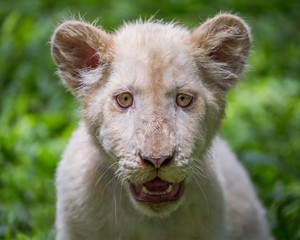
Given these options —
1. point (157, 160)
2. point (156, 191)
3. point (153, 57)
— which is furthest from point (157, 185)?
point (153, 57)

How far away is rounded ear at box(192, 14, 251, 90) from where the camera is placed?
19.2 feet

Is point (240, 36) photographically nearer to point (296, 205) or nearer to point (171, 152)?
point (171, 152)

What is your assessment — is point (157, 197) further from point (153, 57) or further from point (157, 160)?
point (153, 57)

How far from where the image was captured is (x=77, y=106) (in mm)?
8391

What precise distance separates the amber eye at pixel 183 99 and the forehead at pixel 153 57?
4.2 inches

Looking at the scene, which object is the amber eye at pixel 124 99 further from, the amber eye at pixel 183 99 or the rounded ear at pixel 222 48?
the rounded ear at pixel 222 48

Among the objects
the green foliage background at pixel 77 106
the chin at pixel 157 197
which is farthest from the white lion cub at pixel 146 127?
the green foliage background at pixel 77 106

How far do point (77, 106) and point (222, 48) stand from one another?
9.57 ft

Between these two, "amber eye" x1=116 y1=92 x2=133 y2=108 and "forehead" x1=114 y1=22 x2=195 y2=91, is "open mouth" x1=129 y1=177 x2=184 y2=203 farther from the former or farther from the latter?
"forehead" x1=114 y1=22 x2=195 y2=91

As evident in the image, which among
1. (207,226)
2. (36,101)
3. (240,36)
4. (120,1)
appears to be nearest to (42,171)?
(36,101)

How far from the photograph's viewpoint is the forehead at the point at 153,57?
17.5ft

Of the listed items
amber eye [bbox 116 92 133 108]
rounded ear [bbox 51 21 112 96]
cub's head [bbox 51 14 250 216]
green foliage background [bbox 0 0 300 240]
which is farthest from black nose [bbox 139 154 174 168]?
green foliage background [bbox 0 0 300 240]

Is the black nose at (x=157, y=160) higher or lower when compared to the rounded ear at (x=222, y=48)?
lower

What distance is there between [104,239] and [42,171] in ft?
10.1
